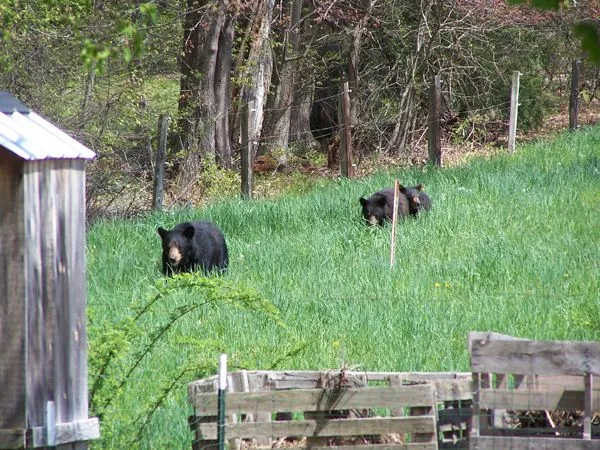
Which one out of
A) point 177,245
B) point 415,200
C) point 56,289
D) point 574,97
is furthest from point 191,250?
point 574,97

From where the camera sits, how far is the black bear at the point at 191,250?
1255 cm

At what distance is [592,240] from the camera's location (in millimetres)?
13023

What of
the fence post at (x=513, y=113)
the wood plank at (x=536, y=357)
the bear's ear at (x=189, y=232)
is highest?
the fence post at (x=513, y=113)

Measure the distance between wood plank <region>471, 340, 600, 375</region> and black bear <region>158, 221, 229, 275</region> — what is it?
23.9 feet

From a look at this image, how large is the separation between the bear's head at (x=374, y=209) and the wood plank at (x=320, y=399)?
9.28 meters

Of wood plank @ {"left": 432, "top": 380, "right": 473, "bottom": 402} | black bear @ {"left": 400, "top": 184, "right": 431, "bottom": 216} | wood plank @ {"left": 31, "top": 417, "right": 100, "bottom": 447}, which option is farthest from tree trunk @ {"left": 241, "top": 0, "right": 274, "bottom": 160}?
wood plank @ {"left": 31, "top": 417, "right": 100, "bottom": 447}

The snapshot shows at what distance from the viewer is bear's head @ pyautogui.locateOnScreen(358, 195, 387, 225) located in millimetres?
14938

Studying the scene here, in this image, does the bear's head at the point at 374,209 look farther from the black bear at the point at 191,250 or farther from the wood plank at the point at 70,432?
the wood plank at the point at 70,432

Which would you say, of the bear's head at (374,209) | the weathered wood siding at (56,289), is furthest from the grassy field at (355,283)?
the weathered wood siding at (56,289)

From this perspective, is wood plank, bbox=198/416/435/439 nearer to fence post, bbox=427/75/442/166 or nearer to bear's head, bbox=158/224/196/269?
bear's head, bbox=158/224/196/269

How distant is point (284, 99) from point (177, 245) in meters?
14.7

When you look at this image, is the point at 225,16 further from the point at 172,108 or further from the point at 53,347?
the point at 53,347

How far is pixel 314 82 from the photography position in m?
27.4

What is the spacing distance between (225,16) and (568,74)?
41.3 feet
